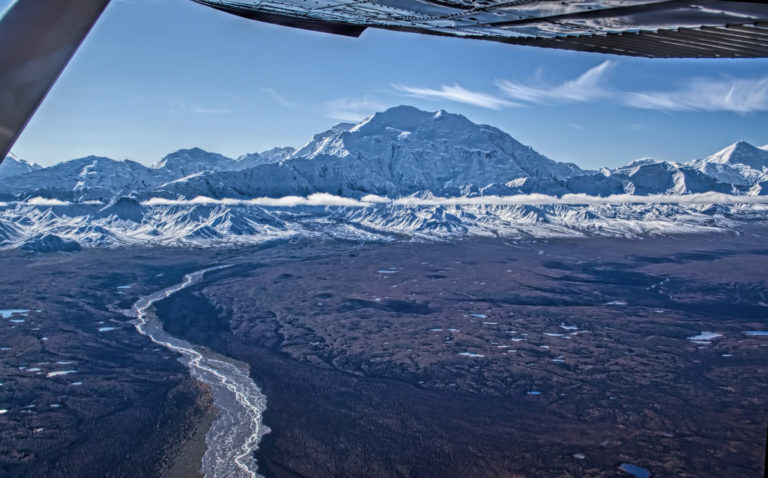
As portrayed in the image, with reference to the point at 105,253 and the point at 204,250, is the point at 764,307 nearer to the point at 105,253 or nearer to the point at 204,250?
the point at 204,250

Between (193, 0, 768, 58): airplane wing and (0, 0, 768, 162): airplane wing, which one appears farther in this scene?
(193, 0, 768, 58): airplane wing

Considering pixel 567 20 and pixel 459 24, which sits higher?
pixel 459 24

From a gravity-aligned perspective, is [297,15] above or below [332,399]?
above

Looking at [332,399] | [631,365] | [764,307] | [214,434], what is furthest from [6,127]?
[764,307]

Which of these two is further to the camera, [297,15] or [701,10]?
[297,15]

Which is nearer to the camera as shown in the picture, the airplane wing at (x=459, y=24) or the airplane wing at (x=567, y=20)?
the airplane wing at (x=459, y=24)

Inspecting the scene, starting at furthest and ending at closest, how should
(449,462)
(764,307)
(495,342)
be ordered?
(764,307) → (495,342) → (449,462)

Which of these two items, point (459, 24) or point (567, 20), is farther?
point (459, 24)

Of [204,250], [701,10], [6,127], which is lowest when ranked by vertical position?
[204,250]
